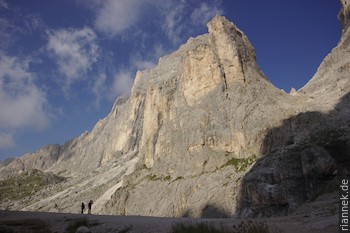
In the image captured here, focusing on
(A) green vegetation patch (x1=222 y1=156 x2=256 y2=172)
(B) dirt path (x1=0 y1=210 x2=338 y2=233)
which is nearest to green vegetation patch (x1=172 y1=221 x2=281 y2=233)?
(B) dirt path (x1=0 y1=210 x2=338 y2=233)

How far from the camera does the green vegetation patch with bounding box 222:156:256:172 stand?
54.0m

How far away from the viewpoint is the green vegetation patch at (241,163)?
54006 millimetres

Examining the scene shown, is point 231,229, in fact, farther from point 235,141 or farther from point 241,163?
point 235,141

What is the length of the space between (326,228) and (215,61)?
68661 mm

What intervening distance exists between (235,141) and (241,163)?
25.0ft

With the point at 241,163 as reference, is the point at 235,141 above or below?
above

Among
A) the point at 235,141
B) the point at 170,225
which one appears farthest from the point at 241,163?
the point at 170,225

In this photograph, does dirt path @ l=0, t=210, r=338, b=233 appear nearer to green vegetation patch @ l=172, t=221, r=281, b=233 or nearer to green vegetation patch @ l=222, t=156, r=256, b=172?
green vegetation patch @ l=172, t=221, r=281, b=233

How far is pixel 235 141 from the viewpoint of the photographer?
63.8 meters

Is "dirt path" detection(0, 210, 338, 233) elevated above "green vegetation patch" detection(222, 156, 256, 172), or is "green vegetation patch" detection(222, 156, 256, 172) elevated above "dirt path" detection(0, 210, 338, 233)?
"green vegetation patch" detection(222, 156, 256, 172)

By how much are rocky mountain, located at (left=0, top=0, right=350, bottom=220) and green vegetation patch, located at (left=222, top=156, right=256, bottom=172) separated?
0.27 m

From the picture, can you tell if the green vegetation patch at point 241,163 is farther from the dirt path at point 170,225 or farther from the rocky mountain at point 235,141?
the dirt path at point 170,225

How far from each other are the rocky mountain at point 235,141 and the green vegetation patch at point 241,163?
265 millimetres

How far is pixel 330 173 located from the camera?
40188 millimetres
